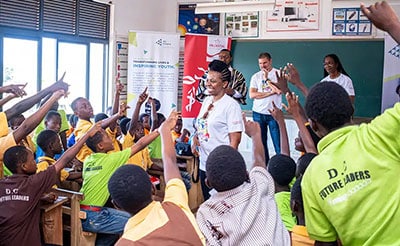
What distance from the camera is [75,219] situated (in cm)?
323

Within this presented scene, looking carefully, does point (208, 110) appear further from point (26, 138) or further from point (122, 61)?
point (122, 61)

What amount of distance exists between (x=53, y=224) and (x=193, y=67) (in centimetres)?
398

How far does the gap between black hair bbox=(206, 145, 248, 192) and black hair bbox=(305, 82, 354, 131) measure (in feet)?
1.37

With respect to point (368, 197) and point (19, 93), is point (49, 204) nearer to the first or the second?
point (19, 93)

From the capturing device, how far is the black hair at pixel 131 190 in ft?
5.47

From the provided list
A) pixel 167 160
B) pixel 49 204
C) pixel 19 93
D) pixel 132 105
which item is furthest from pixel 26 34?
pixel 167 160

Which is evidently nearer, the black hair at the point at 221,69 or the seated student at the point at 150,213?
the seated student at the point at 150,213

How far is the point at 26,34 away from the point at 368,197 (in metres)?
5.25

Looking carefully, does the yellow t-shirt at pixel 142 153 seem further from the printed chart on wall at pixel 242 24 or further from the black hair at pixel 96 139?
the printed chart on wall at pixel 242 24

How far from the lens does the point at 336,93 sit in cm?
143

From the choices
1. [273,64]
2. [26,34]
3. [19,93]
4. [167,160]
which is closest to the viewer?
[167,160]

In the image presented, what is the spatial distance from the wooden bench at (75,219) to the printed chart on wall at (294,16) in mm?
4389

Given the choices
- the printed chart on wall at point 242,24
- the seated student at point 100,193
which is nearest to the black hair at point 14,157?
the seated student at point 100,193

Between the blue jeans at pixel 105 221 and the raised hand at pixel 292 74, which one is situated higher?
the raised hand at pixel 292 74
